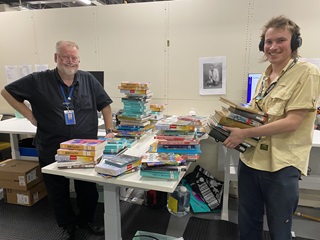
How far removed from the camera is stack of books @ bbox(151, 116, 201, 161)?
143 centimetres

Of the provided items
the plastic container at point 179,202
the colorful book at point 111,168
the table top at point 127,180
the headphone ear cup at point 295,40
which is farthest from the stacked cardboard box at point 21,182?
the headphone ear cup at point 295,40

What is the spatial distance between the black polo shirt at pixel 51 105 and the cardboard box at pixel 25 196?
2.98ft

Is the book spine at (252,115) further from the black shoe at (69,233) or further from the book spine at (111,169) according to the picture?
the black shoe at (69,233)

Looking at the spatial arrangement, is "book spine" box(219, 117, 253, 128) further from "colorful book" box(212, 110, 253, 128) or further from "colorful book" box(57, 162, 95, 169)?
"colorful book" box(57, 162, 95, 169)

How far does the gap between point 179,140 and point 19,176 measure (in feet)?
5.96

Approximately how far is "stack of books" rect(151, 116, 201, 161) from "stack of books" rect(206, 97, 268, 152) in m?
0.17

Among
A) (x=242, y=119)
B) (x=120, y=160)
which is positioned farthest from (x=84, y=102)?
(x=242, y=119)

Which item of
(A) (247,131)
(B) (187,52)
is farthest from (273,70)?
(B) (187,52)

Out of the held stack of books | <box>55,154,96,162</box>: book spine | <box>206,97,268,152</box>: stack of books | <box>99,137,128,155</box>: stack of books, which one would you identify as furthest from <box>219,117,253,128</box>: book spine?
<box>55,154,96,162</box>: book spine

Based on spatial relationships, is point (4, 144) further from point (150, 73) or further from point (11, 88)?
point (150, 73)

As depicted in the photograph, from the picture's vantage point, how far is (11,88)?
1.75m

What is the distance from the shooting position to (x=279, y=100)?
1.18m

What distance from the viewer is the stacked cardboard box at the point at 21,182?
2352mm

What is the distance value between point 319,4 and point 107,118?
2.27m
